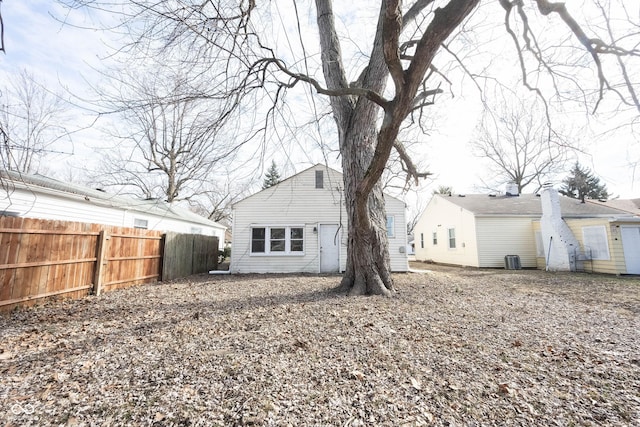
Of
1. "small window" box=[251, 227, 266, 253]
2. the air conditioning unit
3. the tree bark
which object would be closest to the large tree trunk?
the tree bark

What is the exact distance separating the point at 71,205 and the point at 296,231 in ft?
26.4

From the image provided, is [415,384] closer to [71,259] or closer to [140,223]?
[71,259]

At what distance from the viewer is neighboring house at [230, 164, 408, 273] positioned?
1195cm

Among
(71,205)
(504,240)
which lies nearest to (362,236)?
(71,205)

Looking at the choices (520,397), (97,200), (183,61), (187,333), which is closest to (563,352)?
(520,397)

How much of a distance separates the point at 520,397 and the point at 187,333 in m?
3.73

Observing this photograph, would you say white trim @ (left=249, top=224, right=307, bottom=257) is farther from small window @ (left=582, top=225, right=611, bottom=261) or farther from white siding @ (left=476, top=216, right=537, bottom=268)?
small window @ (left=582, top=225, right=611, bottom=261)

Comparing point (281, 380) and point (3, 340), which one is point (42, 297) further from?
point (281, 380)

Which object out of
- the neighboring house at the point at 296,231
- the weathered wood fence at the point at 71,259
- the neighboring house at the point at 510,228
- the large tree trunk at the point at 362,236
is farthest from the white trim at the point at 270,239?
the neighboring house at the point at 510,228

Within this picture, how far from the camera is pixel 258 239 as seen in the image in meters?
12.2

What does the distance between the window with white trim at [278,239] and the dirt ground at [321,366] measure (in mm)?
7164

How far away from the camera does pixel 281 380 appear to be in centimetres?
238

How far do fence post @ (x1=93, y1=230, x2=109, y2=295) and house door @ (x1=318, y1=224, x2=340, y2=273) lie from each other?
7776 millimetres

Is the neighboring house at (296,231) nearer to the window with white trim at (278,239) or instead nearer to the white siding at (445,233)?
the window with white trim at (278,239)
